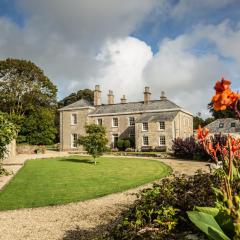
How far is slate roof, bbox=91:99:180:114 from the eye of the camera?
46.7 meters

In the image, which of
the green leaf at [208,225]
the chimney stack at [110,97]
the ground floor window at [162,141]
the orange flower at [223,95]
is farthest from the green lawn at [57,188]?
the chimney stack at [110,97]

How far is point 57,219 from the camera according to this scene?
9211mm

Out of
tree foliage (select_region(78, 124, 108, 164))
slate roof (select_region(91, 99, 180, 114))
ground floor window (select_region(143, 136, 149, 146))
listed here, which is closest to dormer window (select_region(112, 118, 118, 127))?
slate roof (select_region(91, 99, 180, 114))

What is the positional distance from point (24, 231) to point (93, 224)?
64.9 inches

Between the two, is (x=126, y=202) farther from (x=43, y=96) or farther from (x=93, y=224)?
(x=43, y=96)

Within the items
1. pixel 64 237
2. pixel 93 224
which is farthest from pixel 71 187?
pixel 64 237

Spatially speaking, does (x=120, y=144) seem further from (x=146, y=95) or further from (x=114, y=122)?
(x=146, y=95)

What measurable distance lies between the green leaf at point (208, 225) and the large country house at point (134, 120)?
39276 mm

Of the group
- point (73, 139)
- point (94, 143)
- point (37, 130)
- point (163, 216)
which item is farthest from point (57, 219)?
point (73, 139)

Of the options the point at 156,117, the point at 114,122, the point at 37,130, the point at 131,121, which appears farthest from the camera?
the point at 114,122

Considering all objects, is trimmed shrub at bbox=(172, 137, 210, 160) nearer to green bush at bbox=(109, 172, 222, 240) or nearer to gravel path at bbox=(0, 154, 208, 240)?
gravel path at bbox=(0, 154, 208, 240)

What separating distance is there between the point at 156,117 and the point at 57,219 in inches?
1446

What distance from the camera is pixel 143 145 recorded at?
44.9m

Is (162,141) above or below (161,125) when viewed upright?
below
